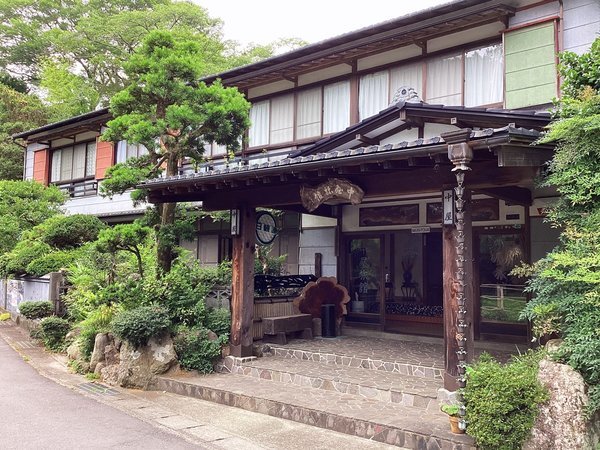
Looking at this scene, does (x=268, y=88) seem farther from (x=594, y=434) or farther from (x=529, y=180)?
(x=594, y=434)

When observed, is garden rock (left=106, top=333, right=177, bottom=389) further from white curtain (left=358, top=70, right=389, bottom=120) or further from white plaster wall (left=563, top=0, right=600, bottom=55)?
white plaster wall (left=563, top=0, right=600, bottom=55)

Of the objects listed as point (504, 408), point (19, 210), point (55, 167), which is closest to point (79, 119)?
point (55, 167)

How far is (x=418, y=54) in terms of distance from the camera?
38.7ft

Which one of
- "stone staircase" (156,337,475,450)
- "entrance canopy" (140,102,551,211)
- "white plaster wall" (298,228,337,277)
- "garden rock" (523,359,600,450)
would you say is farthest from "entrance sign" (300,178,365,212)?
"white plaster wall" (298,228,337,277)

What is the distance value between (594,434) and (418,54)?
8.95 meters

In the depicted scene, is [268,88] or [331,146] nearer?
[331,146]

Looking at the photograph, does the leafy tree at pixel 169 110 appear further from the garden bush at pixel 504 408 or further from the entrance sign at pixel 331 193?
the garden bush at pixel 504 408

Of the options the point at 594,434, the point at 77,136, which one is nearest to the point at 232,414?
the point at 594,434

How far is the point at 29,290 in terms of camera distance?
16297 mm

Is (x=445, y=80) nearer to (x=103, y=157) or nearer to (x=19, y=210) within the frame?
(x=103, y=157)

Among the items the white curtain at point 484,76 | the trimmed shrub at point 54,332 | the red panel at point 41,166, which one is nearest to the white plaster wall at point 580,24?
the white curtain at point 484,76

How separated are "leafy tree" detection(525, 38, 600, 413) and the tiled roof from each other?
51 cm

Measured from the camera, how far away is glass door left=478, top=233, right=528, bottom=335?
10109 millimetres

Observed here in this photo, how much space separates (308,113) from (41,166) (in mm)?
16471
